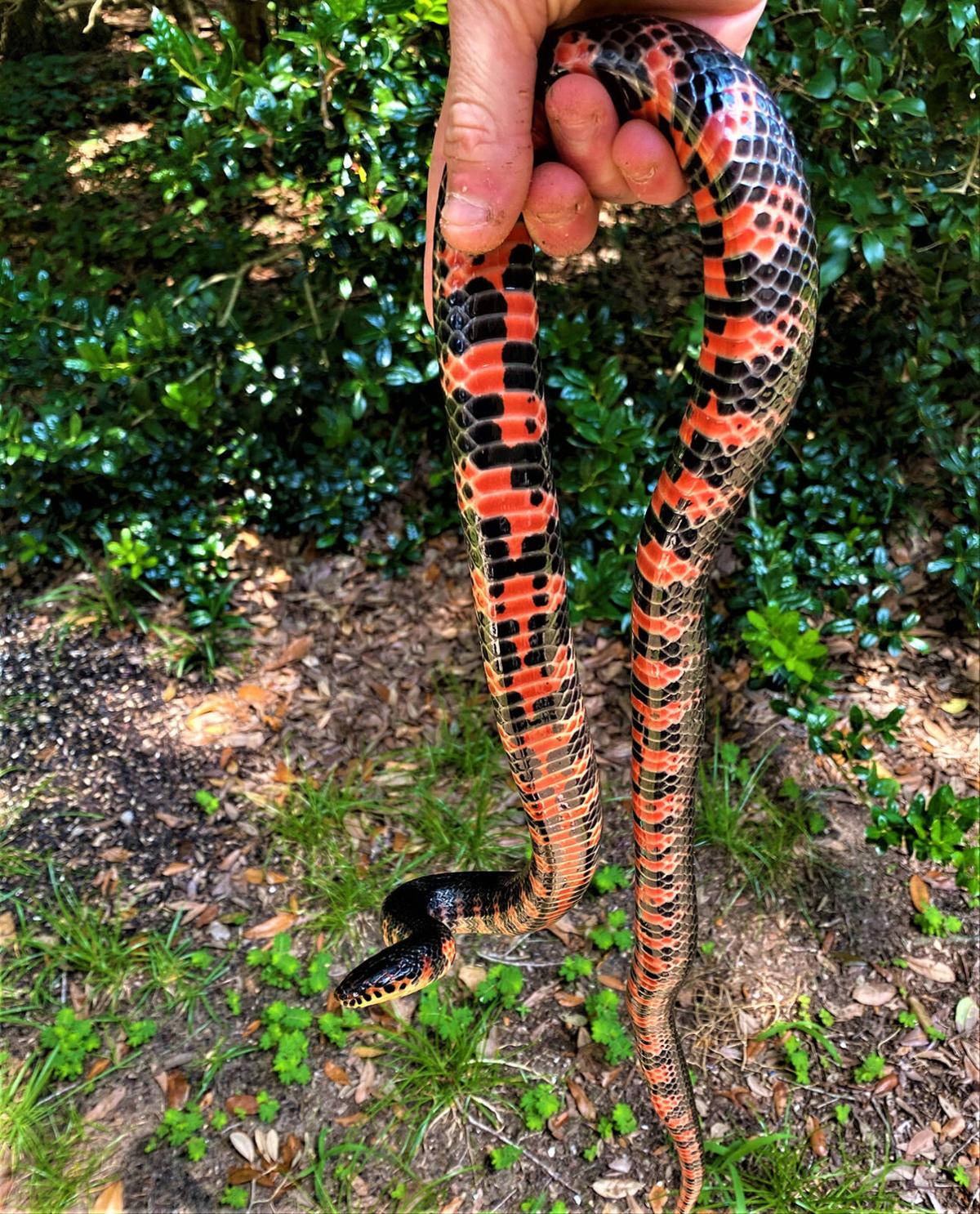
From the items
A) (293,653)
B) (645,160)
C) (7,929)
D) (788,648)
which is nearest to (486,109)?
(645,160)

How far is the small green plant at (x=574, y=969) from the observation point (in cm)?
320

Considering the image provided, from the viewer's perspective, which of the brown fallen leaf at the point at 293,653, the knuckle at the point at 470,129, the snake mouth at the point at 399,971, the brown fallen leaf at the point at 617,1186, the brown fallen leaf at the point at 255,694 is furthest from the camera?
the brown fallen leaf at the point at 293,653

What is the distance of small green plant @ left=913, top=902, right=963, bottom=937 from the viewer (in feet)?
10.3

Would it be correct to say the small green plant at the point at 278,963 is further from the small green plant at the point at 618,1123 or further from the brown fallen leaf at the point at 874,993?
the brown fallen leaf at the point at 874,993

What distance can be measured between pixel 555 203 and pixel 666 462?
464 mm

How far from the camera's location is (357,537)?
4.22 meters

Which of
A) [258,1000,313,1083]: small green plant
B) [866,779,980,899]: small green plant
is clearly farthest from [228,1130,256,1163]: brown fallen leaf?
[866,779,980,899]: small green plant

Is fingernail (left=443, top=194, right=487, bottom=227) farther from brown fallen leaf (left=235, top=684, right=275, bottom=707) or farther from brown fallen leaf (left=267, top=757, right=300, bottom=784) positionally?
brown fallen leaf (left=235, top=684, right=275, bottom=707)

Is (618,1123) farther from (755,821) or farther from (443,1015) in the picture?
(755,821)

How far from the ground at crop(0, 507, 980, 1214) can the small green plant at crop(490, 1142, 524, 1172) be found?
0.04ft

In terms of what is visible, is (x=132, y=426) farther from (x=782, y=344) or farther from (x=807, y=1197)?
(x=807, y=1197)

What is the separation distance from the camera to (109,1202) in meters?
2.73

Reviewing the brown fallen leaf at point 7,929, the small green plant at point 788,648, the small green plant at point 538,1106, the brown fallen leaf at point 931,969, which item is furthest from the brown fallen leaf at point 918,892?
the brown fallen leaf at point 7,929

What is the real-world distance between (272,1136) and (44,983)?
1059 mm
